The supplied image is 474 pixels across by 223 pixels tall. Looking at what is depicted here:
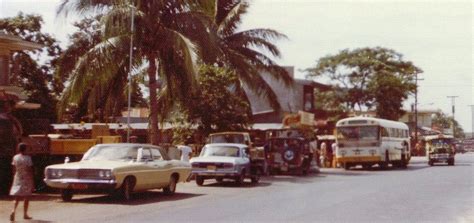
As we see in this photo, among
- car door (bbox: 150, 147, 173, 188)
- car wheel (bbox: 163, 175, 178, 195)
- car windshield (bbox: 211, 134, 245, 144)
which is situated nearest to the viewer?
car door (bbox: 150, 147, 173, 188)

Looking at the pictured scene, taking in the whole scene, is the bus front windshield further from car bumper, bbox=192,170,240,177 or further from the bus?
car bumper, bbox=192,170,240,177

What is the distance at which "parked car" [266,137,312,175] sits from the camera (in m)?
30.8

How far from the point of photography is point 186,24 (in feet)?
85.1

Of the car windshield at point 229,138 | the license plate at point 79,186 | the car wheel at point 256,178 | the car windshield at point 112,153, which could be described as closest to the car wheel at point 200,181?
the car wheel at point 256,178

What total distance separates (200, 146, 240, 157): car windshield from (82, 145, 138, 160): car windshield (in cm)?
636

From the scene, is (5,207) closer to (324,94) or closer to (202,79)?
(202,79)

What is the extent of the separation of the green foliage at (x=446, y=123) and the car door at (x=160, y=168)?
78.1 metres

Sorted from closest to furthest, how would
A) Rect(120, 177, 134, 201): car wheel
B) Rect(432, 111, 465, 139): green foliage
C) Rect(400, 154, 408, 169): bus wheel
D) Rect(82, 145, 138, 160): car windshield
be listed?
Rect(120, 177, 134, 201): car wheel < Rect(82, 145, 138, 160): car windshield < Rect(400, 154, 408, 169): bus wheel < Rect(432, 111, 465, 139): green foliage

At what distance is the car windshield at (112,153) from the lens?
57.8ft

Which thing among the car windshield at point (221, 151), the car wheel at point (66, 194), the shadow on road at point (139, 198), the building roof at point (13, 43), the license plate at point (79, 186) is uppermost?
the building roof at point (13, 43)

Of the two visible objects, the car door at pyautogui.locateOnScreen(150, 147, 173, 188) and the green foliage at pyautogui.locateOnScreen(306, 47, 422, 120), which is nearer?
the car door at pyautogui.locateOnScreen(150, 147, 173, 188)

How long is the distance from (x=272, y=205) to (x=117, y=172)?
12.5ft

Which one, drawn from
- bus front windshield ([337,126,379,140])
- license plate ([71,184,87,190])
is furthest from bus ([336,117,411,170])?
license plate ([71,184,87,190])

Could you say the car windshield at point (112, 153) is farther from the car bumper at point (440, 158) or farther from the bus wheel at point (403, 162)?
the car bumper at point (440, 158)
